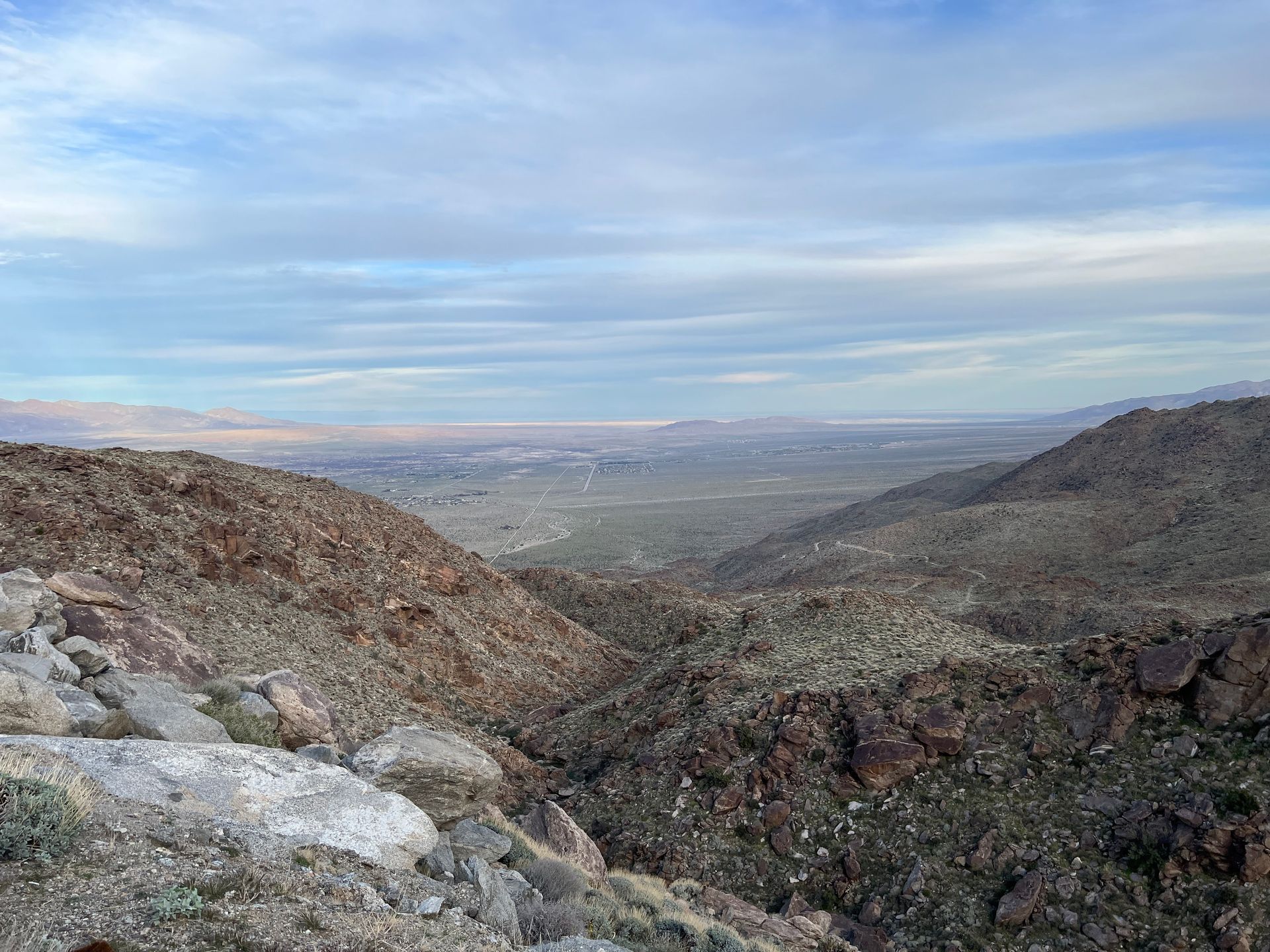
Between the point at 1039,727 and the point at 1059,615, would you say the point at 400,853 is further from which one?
the point at 1059,615

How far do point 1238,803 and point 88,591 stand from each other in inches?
775

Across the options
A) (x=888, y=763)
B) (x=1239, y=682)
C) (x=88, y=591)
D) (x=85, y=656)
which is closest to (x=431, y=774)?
(x=85, y=656)

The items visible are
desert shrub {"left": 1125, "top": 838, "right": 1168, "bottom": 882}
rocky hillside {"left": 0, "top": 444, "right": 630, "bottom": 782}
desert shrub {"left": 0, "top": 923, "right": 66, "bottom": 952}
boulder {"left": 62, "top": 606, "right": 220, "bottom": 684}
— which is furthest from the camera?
rocky hillside {"left": 0, "top": 444, "right": 630, "bottom": 782}

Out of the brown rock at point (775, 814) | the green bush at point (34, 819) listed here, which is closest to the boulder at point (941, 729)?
the brown rock at point (775, 814)

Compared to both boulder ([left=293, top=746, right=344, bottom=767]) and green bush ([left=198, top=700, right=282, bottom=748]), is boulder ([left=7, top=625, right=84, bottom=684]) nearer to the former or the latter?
green bush ([left=198, top=700, right=282, bottom=748])

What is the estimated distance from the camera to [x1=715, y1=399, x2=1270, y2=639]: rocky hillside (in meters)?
37.8

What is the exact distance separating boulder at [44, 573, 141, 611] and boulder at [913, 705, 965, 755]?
51.4 feet

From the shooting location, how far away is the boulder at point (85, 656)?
11.5 m

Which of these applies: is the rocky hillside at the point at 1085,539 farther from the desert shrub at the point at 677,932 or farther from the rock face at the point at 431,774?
the rock face at the point at 431,774

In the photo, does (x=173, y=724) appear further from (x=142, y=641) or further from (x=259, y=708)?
(x=142, y=641)

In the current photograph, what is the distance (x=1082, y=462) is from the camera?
72.4m

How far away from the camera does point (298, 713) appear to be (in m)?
12.5

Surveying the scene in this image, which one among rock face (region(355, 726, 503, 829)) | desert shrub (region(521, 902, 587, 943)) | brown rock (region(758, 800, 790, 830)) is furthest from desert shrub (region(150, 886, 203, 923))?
brown rock (region(758, 800, 790, 830))

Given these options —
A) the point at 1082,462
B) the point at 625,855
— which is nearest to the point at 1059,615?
the point at 625,855
